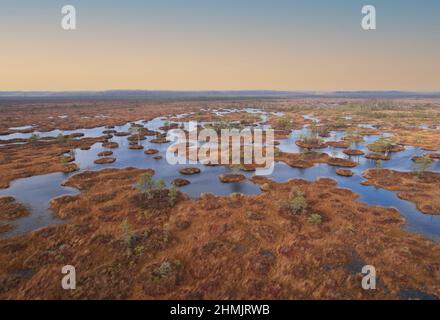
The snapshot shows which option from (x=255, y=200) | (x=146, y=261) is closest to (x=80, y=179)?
(x=146, y=261)

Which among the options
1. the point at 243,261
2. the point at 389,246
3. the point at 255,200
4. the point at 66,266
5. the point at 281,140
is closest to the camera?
the point at 66,266

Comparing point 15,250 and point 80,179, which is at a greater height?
point 80,179

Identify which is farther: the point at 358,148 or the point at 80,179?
the point at 358,148

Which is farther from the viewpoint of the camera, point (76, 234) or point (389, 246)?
point (76, 234)

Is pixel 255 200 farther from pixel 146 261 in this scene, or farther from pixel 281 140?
pixel 281 140

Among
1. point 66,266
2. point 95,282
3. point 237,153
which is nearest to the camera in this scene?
point 95,282

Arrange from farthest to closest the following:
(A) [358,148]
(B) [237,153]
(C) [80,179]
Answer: (A) [358,148], (B) [237,153], (C) [80,179]
